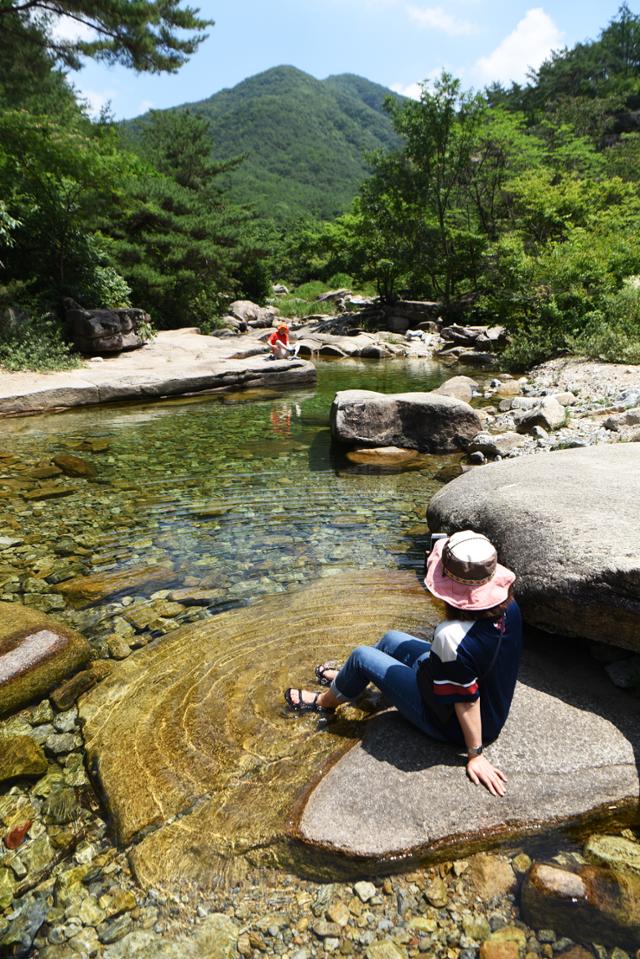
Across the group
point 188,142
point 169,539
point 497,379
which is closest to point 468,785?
point 169,539

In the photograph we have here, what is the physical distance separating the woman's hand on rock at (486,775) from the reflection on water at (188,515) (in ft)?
8.23

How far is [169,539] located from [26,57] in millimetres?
15632

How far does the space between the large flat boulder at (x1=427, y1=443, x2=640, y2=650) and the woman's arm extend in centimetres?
104

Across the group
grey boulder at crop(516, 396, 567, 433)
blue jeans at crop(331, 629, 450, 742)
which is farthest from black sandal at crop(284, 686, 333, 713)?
grey boulder at crop(516, 396, 567, 433)

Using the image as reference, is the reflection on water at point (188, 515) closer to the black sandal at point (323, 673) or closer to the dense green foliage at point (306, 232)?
the black sandal at point (323, 673)

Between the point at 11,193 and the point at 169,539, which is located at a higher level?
the point at 11,193

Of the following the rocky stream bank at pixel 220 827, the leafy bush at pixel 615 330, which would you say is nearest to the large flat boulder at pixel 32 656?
the rocky stream bank at pixel 220 827

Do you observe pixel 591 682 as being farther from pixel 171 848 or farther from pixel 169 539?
pixel 169 539

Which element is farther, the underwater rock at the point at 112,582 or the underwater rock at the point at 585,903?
the underwater rock at the point at 112,582

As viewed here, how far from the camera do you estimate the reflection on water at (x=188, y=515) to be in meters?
5.14

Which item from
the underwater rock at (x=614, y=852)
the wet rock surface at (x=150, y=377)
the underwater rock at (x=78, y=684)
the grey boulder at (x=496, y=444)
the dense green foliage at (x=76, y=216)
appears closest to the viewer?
the underwater rock at (x=614, y=852)

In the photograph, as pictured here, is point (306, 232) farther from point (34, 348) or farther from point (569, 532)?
point (569, 532)

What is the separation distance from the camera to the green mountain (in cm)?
9169

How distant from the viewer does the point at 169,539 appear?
6.14m
